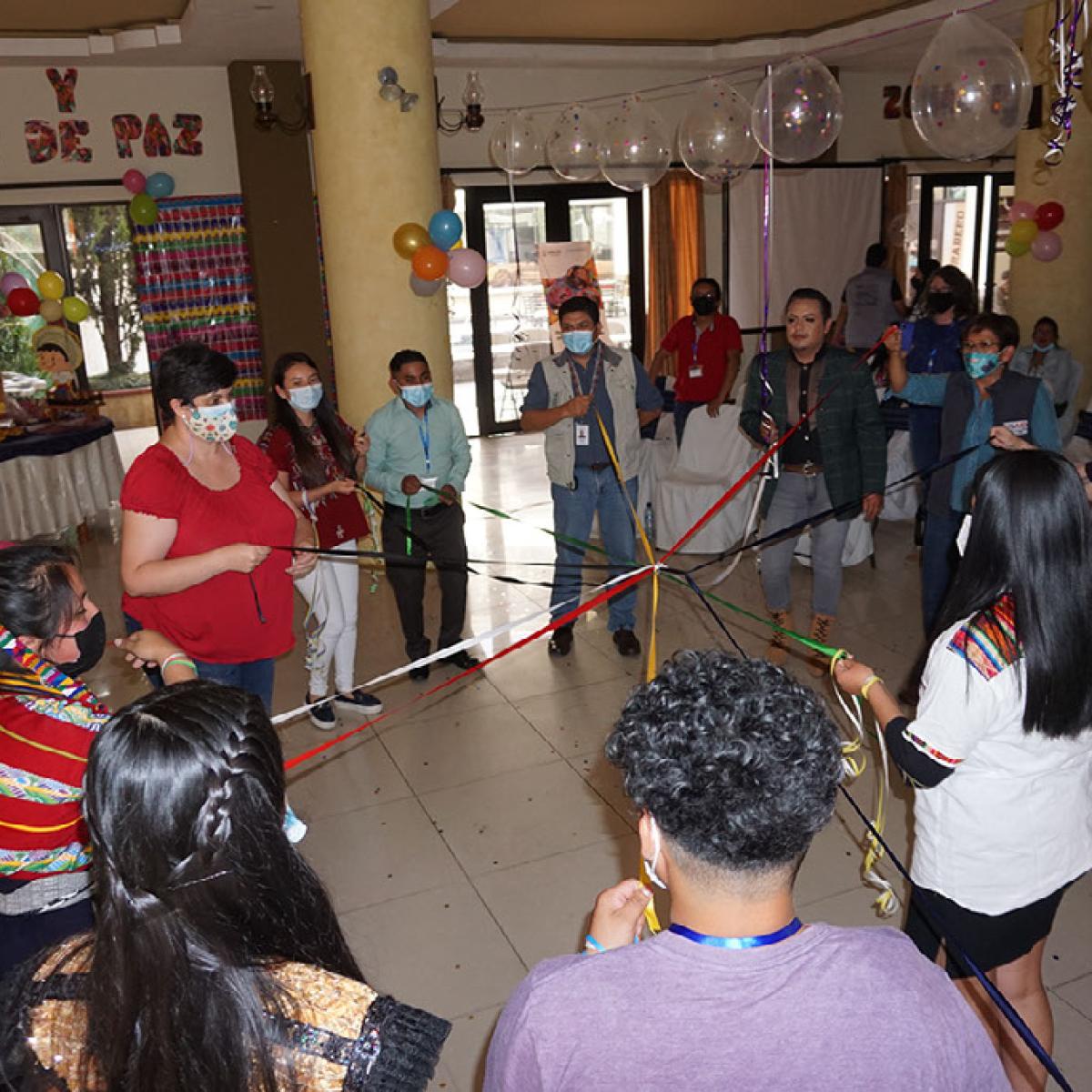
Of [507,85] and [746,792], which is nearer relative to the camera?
[746,792]

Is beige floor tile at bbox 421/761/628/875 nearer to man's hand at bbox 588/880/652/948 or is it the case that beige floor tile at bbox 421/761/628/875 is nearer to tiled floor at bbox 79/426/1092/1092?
tiled floor at bbox 79/426/1092/1092

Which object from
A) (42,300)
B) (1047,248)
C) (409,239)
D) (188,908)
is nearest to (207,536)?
(188,908)

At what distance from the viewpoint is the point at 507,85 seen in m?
11.1

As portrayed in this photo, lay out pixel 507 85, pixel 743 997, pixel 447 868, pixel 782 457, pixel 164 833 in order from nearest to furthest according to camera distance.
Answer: pixel 743 997, pixel 164 833, pixel 447 868, pixel 782 457, pixel 507 85

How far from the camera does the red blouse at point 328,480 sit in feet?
14.1


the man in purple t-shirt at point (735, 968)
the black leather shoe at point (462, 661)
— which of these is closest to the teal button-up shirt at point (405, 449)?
the black leather shoe at point (462, 661)

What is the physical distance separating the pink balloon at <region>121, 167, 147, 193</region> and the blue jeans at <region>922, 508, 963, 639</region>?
8.29 meters

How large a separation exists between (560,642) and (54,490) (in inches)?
172

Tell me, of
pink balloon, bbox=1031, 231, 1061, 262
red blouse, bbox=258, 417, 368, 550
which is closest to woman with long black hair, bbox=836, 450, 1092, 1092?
red blouse, bbox=258, 417, 368, 550

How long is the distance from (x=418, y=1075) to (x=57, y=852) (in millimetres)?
1114

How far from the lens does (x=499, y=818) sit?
149 inches

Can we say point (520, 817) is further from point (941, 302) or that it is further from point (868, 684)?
point (941, 302)

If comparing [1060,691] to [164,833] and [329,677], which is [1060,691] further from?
[329,677]

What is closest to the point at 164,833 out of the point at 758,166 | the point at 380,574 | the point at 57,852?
the point at 57,852
